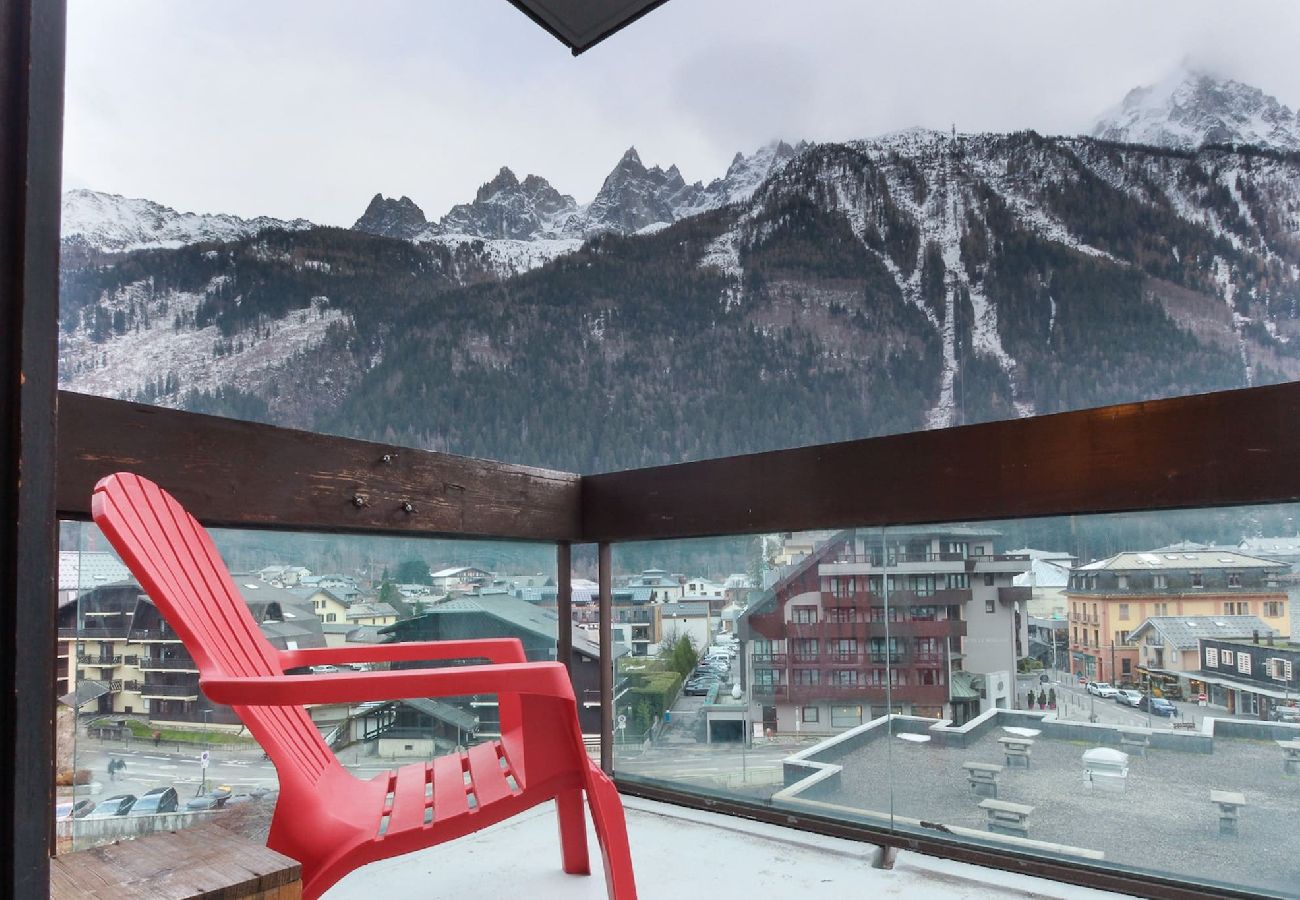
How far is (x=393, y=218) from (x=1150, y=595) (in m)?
8.40

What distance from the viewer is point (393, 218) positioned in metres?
8.81

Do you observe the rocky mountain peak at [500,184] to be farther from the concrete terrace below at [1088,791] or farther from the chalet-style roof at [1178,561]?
the chalet-style roof at [1178,561]

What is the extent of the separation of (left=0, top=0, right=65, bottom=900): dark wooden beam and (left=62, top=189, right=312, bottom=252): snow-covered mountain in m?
5.05

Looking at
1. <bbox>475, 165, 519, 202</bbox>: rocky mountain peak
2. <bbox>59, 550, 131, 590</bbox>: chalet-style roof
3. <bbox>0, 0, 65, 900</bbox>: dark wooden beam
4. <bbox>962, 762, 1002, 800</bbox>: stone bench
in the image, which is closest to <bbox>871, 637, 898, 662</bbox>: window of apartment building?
<bbox>962, 762, 1002, 800</bbox>: stone bench

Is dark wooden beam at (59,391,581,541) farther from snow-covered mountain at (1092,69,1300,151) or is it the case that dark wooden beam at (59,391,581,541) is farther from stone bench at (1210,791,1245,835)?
snow-covered mountain at (1092,69,1300,151)

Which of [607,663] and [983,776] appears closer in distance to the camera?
[983,776]

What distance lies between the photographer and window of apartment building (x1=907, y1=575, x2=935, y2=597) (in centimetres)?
244

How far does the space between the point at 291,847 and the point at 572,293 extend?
26.6 ft

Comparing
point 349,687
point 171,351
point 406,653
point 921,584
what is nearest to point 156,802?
point 406,653

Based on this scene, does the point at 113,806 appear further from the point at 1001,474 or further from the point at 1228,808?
the point at 1228,808

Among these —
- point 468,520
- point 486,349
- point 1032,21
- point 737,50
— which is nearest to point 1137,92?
point 1032,21

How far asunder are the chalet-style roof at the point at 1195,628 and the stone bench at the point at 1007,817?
57 cm

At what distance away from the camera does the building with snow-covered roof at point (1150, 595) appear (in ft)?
6.51

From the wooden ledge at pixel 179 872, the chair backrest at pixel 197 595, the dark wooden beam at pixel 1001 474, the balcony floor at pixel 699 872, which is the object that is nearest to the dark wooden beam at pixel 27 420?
the wooden ledge at pixel 179 872
